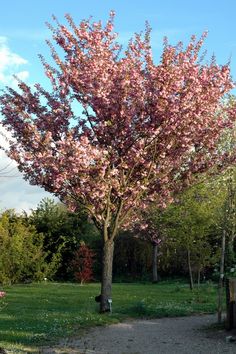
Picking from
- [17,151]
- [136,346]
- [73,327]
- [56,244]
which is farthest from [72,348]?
[56,244]

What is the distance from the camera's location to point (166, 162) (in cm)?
1326

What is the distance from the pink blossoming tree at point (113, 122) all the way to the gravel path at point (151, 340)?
2.46m

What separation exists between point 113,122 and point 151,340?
5532mm

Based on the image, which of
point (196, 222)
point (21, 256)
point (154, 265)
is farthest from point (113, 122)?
point (154, 265)

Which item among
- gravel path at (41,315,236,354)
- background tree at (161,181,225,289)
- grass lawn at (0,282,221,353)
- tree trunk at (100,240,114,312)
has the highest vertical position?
background tree at (161,181,225,289)

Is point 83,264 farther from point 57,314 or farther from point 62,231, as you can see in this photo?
point 57,314

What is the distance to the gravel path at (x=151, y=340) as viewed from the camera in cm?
844

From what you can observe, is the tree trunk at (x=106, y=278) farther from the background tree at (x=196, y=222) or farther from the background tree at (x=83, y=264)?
the background tree at (x=83, y=264)

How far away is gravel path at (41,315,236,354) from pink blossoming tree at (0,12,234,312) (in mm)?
2461

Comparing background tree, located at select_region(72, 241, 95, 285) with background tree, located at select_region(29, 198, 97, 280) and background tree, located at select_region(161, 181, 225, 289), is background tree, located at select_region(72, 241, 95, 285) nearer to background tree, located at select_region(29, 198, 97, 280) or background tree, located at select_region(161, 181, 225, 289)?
background tree, located at select_region(29, 198, 97, 280)

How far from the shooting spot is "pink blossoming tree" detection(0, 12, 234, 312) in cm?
1234

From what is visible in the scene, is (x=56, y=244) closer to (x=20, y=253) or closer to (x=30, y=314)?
(x=20, y=253)

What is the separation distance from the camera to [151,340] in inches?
372

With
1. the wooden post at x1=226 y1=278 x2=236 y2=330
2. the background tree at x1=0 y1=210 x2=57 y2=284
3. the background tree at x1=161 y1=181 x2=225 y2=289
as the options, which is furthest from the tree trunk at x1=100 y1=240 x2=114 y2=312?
the background tree at x1=0 y1=210 x2=57 y2=284
